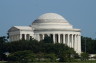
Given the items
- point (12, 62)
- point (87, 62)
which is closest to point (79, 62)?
point (87, 62)

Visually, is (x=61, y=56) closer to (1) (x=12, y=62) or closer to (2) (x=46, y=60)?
(2) (x=46, y=60)

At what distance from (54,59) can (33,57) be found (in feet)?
14.7

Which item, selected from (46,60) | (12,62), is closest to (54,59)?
(46,60)

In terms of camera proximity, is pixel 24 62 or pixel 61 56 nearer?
pixel 24 62

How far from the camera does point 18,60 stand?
188 m

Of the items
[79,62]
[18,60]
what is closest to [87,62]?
[79,62]

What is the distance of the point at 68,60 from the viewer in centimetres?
19275

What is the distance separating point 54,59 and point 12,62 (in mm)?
14231

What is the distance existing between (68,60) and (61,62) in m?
3.94

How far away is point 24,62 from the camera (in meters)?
182

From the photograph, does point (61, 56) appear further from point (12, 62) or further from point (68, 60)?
point (12, 62)

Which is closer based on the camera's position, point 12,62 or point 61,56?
point 12,62

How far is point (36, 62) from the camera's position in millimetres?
187375

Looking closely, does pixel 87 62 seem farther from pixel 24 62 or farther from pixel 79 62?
pixel 24 62
